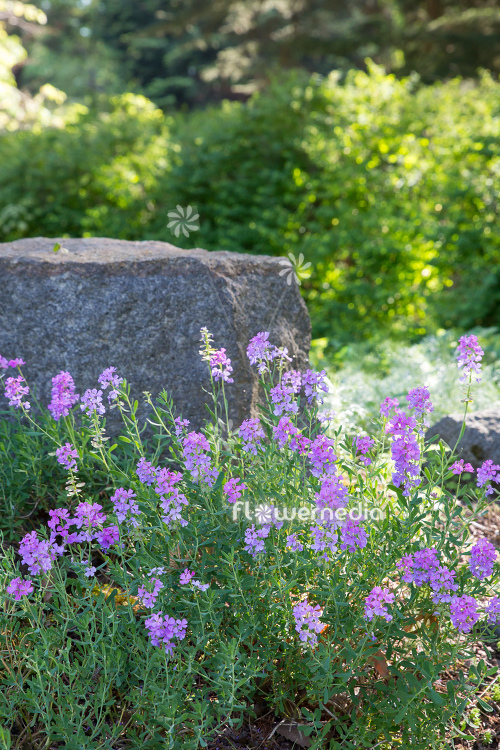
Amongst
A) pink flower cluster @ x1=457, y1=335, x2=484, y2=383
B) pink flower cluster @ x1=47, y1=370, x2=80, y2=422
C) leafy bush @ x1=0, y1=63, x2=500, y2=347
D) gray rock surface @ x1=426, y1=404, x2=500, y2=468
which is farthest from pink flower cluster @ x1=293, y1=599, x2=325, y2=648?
leafy bush @ x1=0, y1=63, x2=500, y2=347

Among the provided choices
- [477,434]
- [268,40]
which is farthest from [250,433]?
[268,40]

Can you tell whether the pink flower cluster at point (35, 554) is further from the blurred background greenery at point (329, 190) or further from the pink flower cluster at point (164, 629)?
the blurred background greenery at point (329, 190)

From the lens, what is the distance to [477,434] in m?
3.49

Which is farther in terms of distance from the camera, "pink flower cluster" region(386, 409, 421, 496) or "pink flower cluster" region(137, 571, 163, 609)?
"pink flower cluster" region(386, 409, 421, 496)

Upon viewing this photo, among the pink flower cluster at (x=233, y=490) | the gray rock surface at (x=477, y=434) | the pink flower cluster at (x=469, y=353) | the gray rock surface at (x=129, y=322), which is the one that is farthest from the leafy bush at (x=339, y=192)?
the pink flower cluster at (x=233, y=490)

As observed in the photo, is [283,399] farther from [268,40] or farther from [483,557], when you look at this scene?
[268,40]

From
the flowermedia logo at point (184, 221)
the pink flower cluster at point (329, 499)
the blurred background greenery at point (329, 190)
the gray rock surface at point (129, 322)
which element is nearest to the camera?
the pink flower cluster at point (329, 499)

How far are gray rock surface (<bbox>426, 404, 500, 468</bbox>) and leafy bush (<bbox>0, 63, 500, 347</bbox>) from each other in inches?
115

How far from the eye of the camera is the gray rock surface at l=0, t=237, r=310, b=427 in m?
3.04

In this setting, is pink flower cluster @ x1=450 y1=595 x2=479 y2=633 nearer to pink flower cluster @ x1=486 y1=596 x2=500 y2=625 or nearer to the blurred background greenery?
pink flower cluster @ x1=486 y1=596 x2=500 y2=625

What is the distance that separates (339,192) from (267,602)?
571 centimetres

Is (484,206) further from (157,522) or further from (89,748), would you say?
(89,748)

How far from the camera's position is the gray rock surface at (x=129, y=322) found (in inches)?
120

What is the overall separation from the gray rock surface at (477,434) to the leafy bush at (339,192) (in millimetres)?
2926
